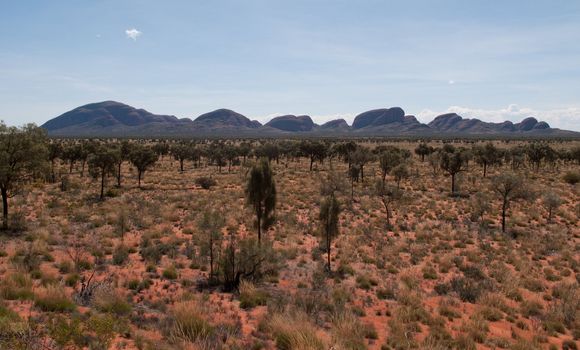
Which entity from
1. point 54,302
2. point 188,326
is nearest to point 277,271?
point 188,326

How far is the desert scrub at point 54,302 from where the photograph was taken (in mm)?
12125

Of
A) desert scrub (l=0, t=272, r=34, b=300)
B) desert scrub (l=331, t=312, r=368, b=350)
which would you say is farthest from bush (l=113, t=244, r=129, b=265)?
desert scrub (l=331, t=312, r=368, b=350)

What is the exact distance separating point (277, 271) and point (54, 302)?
9531 millimetres

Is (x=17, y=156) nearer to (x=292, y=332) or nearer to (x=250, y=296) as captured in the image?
(x=250, y=296)

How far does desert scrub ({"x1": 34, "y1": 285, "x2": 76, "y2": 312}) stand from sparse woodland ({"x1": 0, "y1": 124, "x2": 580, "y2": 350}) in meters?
0.04

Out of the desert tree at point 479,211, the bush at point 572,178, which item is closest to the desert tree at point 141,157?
the desert tree at point 479,211

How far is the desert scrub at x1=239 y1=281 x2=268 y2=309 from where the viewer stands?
47.6 ft

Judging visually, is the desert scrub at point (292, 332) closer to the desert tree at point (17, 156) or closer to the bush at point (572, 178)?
the desert tree at point (17, 156)

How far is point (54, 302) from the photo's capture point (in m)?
12.2

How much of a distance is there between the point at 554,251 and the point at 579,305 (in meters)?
10.0

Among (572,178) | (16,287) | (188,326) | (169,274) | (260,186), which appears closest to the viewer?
(188,326)

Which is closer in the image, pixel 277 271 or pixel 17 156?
pixel 277 271

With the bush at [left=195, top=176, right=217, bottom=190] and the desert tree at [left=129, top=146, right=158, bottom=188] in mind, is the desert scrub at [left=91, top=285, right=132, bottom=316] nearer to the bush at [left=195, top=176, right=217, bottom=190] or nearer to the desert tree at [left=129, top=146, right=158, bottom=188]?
the bush at [left=195, top=176, right=217, bottom=190]

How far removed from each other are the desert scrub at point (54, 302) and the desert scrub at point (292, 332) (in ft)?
19.9
